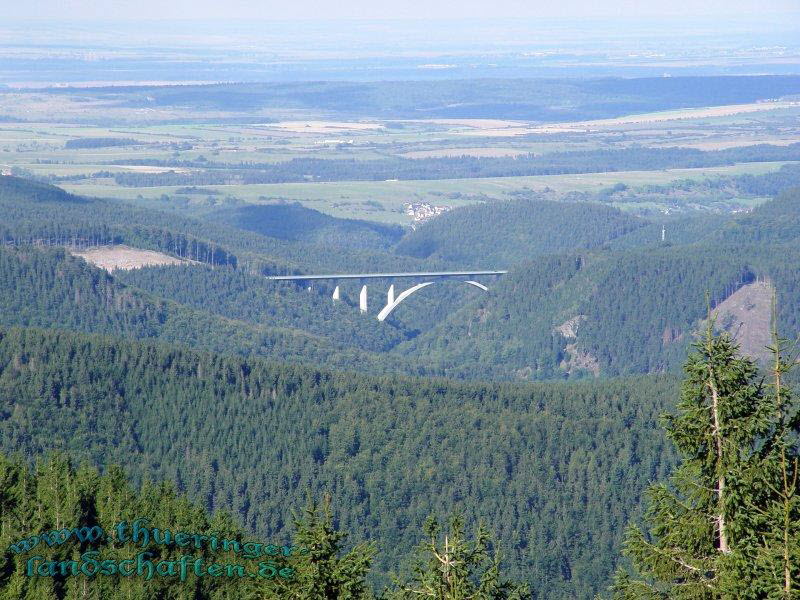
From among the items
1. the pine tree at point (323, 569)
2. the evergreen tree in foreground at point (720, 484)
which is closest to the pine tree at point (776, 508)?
the evergreen tree in foreground at point (720, 484)

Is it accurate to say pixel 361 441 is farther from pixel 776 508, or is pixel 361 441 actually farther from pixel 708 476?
pixel 776 508

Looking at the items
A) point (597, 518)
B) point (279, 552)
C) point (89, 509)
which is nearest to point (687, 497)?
point (279, 552)

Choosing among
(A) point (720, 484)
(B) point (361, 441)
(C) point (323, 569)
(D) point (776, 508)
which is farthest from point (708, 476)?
(B) point (361, 441)

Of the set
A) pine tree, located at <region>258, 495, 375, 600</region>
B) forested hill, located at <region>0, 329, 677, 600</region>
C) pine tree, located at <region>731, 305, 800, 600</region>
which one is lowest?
forested hill, located at <region>0, 329, 677, 600</region>

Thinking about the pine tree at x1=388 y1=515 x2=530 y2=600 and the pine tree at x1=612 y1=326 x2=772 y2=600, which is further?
the pine tree at x1=388 y1=515 x2=530 y2=600

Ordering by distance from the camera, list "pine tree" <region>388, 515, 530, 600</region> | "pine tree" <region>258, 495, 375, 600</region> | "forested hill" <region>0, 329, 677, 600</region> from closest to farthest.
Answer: "pine tree" <region>388, 515, 530, 600</region> < "pine tree" <region>258, 495, 375, 600</region> < "forested hill" <region>0, 329, 677, 600</region>

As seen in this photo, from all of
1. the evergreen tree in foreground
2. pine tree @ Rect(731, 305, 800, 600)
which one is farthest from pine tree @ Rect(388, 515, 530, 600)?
pine tree @ Rect(731, 305, 800, 600)

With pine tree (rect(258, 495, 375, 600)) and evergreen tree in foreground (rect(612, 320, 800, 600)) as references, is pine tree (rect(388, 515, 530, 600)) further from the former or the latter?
evergreen tree in foreground (rect(612, 320, 800, 600))
